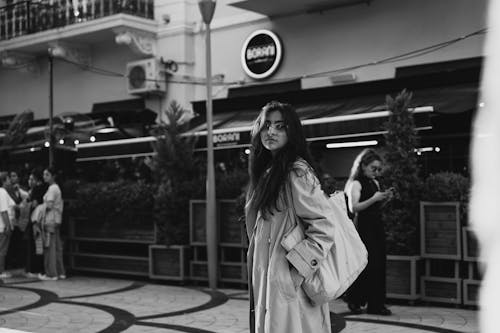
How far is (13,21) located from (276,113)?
57.8 ft

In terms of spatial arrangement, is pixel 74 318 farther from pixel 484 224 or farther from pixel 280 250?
pixel 484 224

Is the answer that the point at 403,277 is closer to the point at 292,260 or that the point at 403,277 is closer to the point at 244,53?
the point at 292,260

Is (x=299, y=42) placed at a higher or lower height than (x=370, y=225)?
higher

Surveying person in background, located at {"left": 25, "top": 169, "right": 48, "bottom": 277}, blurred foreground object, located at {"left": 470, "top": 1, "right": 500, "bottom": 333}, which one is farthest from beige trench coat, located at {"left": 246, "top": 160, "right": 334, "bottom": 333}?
person in background, located at {"left": 25, "top": 169, "right": 48, "bottom": 277}

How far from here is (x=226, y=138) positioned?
1248 cm

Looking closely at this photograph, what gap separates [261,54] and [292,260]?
12.1 meters

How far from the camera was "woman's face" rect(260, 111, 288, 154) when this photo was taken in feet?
11.8

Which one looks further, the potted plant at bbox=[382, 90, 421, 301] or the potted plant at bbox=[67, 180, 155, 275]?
A: the potted plant at bbox=[67, 180, 155, 275]

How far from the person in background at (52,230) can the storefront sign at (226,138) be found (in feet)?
9.79

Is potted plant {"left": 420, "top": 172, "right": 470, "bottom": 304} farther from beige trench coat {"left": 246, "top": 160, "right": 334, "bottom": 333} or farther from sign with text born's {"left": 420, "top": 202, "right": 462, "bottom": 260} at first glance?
beige trench coat {"left": 246, "top": 160, "right": 334, "bottom": 333}

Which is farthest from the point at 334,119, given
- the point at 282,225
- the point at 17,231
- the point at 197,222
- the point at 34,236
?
the point at 282,225

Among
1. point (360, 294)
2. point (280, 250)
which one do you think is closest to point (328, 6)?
point (360, 294)

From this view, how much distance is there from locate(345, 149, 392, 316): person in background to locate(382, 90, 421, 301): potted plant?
0.89 m

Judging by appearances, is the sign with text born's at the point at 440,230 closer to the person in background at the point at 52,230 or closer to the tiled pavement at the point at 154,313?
the tiled pavement at the point at 154,313
